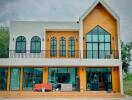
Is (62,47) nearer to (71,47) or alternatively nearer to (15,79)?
(71,47)

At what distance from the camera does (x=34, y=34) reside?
65.2 ft

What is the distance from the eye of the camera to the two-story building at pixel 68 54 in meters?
18.5

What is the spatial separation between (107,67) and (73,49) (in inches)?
119

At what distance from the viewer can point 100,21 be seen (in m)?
20.0

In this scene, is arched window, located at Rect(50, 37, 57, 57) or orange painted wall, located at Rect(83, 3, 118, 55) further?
arched window, located at Rect(50, 37, 57, 57)

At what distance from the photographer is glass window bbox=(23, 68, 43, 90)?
61.8ft

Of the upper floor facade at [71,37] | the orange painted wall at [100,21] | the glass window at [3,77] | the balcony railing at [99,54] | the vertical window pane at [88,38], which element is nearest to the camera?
the glass window at [3,77]

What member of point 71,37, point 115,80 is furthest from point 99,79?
point 71,37

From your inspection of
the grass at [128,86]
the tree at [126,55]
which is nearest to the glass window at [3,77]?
the grass at [128,86]

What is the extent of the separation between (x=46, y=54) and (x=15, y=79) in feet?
9.90

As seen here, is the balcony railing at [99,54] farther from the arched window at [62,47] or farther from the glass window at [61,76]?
the arched window at [62,47]

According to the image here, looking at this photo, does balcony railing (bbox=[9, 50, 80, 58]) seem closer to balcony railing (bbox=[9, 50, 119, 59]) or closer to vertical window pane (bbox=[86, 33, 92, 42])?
balcony railing (bbox=[9, 50, 119, 59])

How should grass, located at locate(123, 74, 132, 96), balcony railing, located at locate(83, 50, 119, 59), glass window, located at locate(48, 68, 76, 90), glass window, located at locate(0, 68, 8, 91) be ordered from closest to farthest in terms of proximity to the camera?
glass window, located at locate(0, 68, 8, 91) < glass window, located at locate(48, 68, 76, 90) < balcony railing, located at locate(83, 50, 119, 59) < grass, located at locate(123, 74, 132, 96)

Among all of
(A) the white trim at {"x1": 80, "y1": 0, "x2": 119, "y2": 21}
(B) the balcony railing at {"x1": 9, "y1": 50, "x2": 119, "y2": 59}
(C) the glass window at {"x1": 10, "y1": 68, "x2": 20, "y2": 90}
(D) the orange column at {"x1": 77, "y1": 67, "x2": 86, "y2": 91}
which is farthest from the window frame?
(C) the glass window at {"x1": 10, "y1": 68, "x2": 20, "y2": 90}
